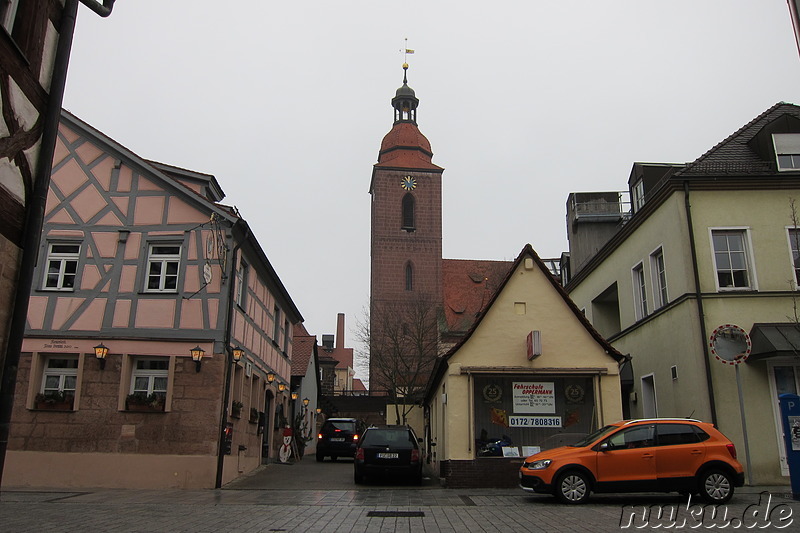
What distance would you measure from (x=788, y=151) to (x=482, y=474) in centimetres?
1167

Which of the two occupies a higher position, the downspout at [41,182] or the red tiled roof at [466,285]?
the red tiled roof at [466,285]

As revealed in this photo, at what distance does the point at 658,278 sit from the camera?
21156mm

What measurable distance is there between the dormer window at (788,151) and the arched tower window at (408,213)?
46.2 m

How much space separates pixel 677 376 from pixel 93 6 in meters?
16.9

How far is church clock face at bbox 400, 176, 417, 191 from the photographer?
65.6 metres

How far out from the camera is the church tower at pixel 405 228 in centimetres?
6206

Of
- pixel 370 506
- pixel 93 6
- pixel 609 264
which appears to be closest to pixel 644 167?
pixel 609 264

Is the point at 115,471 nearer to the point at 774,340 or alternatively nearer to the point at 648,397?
the point at 648,397

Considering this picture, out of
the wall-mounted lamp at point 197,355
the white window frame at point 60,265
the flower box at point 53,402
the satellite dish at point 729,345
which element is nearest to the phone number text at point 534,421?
the satellite dish at point 729,345

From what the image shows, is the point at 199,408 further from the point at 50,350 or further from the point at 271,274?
the point at 271,274

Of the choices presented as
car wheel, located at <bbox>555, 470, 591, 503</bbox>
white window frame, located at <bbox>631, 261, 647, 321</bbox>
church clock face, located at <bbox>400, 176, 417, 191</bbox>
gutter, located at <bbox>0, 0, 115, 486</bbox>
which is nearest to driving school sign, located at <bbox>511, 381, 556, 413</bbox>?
car wheel, located at <bbox>555, 470, 591, 503</bbox>

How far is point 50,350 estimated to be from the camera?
17.2 meters

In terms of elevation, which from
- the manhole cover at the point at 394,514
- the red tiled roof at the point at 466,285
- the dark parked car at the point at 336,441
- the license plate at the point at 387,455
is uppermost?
the red tiled roof at the point at 466,285

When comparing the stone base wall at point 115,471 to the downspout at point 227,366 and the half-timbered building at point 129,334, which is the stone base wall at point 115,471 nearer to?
the half-timbered building at point 129,334
